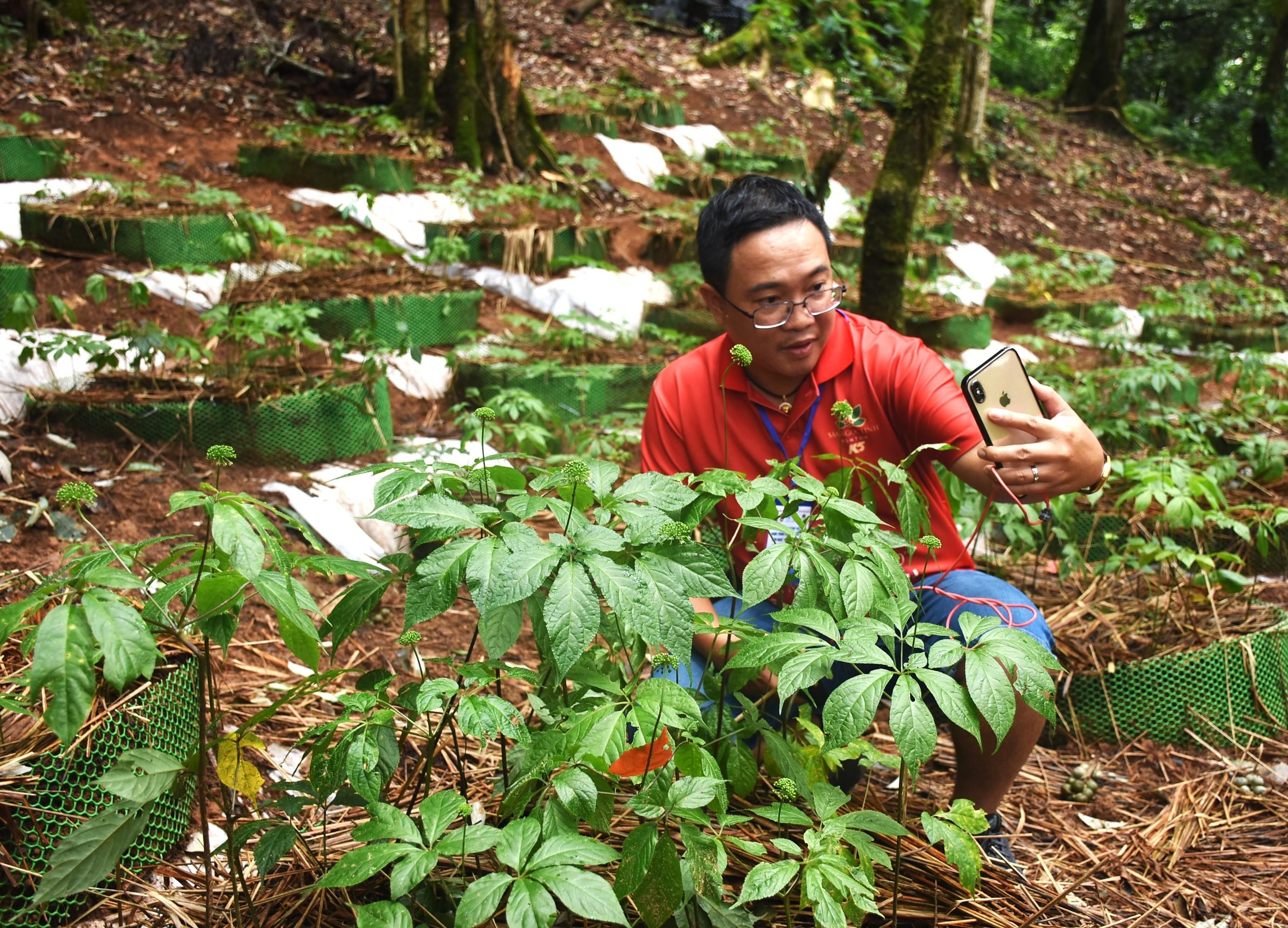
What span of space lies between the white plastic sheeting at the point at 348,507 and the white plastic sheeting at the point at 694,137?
7.07 m

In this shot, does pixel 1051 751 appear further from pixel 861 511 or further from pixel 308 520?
pixel 308 520

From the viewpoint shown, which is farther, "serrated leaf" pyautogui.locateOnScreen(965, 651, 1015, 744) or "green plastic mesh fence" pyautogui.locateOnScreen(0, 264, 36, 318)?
"green plastic mesh fence" pyautogui.locateOnScreen(0, 264, 36, 318)

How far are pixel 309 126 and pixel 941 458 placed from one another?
7.86m

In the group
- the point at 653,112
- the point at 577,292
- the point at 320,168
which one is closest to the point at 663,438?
the point at 577,292

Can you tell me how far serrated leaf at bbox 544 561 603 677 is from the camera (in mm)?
1050

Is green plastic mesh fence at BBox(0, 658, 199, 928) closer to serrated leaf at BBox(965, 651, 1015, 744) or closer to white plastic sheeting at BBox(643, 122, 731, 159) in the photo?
serrated leaf at BBox(965, 651, 1015, 744)

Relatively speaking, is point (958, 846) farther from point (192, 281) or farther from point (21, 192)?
point (21, 192)

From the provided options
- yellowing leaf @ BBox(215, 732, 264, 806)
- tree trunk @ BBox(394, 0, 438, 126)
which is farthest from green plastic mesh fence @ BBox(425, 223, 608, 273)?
yellowing leaf @ BBox(215, 732, 264, 806)

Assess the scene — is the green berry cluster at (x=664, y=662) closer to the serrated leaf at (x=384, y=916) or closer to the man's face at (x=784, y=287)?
the serrated leaf at (x=384, y=916)

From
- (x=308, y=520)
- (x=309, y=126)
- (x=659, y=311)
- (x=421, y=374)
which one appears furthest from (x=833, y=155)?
(x=309, y=126)

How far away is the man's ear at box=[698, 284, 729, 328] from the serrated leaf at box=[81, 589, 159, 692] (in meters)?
1.54

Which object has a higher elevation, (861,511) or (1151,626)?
(861,511)

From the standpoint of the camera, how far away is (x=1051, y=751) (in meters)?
2.50

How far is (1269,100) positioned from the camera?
16391mm
